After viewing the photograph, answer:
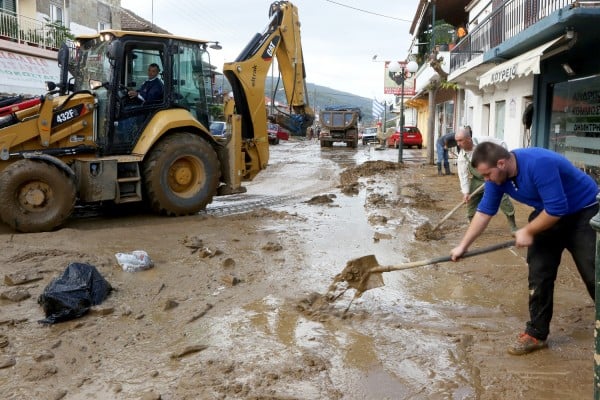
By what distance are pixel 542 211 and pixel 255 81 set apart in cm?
697

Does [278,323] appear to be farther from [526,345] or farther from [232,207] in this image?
[232,207]

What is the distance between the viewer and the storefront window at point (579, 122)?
10266mm

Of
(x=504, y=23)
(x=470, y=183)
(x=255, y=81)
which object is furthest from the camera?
(x=504, y=23)

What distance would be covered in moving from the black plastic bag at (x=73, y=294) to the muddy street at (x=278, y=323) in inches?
4.1

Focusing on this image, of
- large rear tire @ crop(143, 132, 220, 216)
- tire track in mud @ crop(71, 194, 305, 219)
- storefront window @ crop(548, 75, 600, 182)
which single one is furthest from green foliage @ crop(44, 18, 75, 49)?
storefront window @ crop(548, 75, 600, 182)

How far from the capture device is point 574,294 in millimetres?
5395

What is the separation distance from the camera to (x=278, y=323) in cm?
466

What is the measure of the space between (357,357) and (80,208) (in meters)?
6.83

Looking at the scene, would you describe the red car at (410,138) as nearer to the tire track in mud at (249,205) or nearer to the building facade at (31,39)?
the building facade at (31,39)

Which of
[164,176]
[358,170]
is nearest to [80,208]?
[164,176]

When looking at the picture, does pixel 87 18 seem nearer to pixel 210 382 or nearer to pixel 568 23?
pixel 568 23

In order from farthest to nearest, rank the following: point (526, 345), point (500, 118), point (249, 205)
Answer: point (500, 118) → point (249, 205) → point (526, 345)

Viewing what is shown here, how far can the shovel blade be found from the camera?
4.96 meters

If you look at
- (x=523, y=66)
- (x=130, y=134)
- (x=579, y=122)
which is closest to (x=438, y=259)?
(x=130, y=134)
